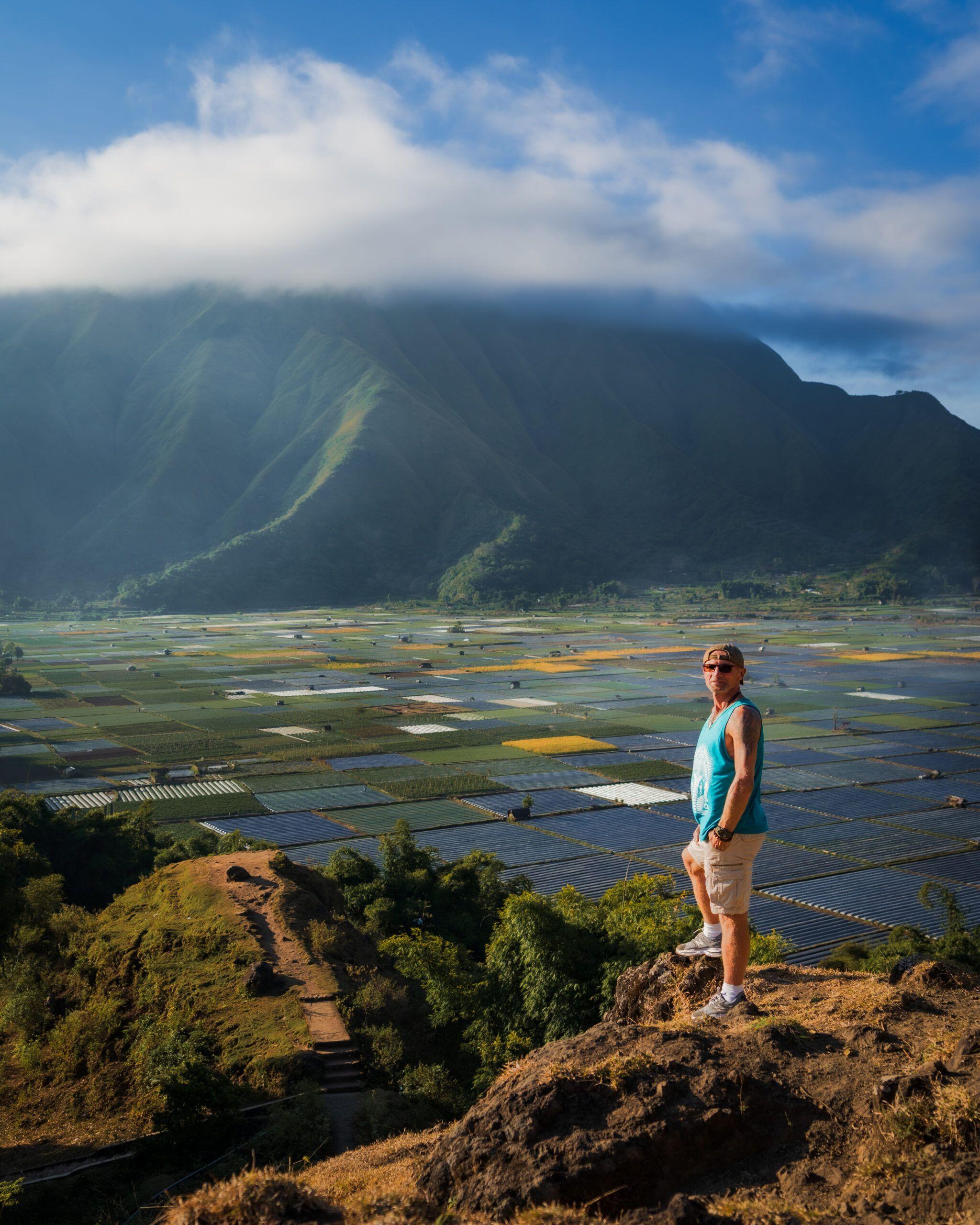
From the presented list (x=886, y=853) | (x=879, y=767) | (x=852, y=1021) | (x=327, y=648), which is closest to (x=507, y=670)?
(x=327, y=648)

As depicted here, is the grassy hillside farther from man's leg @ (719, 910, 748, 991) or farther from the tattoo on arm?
the tattoo on arm

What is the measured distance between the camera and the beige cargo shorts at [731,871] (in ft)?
36.9

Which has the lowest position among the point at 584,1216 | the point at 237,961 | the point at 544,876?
the point at 544,876

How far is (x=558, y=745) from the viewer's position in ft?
294

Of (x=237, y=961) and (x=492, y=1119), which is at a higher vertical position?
(x=492, y=1119)

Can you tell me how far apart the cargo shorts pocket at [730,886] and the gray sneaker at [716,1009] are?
1.19m

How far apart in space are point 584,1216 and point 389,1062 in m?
20.7

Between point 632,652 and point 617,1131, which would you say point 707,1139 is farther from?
point 632,652

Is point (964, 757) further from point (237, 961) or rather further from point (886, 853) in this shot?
point (237, 961)

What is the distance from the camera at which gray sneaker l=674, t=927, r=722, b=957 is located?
12766mm

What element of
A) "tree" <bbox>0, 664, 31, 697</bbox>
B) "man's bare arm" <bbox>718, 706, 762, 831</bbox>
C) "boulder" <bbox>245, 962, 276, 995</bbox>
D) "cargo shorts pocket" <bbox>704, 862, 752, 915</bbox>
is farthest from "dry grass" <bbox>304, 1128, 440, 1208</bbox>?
"tree" <bbox>0, 664, 31, 697</bbox>

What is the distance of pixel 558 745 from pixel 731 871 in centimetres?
7902

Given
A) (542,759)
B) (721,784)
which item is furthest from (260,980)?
(542,759)

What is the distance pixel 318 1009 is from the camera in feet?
93.2
